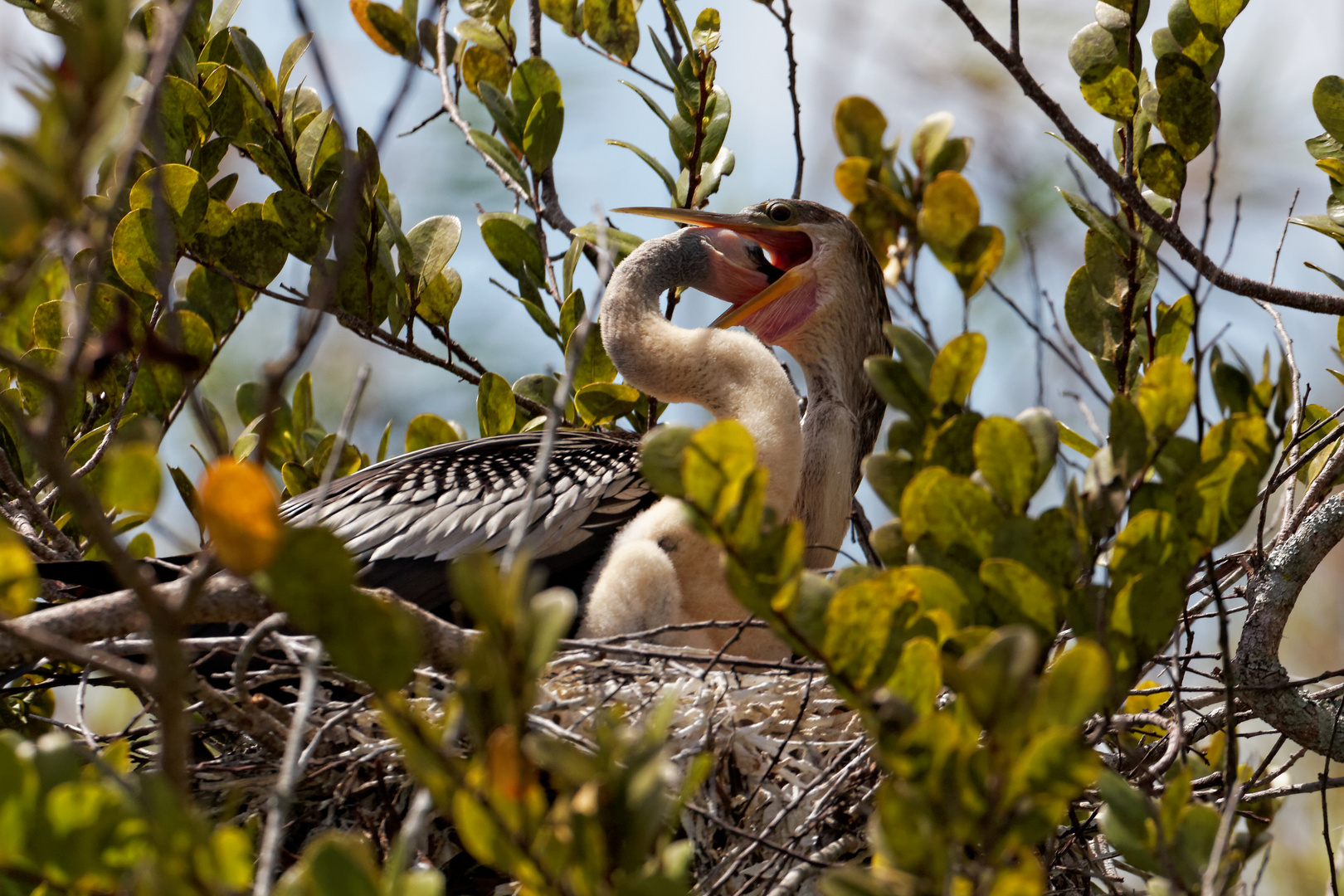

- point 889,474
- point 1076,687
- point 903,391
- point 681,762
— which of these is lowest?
point 681,762

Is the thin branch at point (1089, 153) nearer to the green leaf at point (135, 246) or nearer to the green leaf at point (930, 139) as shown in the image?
the green leaf at point (930, 139)

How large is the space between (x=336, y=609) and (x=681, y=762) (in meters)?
1.11

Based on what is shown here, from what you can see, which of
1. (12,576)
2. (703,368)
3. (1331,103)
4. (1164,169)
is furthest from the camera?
(703,368)

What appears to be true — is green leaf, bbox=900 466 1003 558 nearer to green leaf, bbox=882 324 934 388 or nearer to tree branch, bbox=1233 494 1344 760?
green leaf, bbox=882 324 934 388

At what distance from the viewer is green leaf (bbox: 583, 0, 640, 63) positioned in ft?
10.4

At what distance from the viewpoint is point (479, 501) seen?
8.63ft

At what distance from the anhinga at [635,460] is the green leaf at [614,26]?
1.70 ft

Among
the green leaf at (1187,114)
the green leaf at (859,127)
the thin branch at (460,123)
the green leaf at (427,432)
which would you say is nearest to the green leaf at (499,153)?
the thin branch at (460,123)

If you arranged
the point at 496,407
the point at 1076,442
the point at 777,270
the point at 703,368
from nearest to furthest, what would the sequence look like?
the point at 1076,442 < the point at 703,368 < the point at 496,407 < the point at 777,270

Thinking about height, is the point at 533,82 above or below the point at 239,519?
above

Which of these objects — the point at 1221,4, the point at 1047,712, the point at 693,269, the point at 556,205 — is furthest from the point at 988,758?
the point at 556,205

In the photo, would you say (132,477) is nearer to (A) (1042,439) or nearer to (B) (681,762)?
(A) (1042,439)

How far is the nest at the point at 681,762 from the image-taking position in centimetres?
197

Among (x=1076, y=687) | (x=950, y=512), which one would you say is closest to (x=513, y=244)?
(x=950, y=512)
